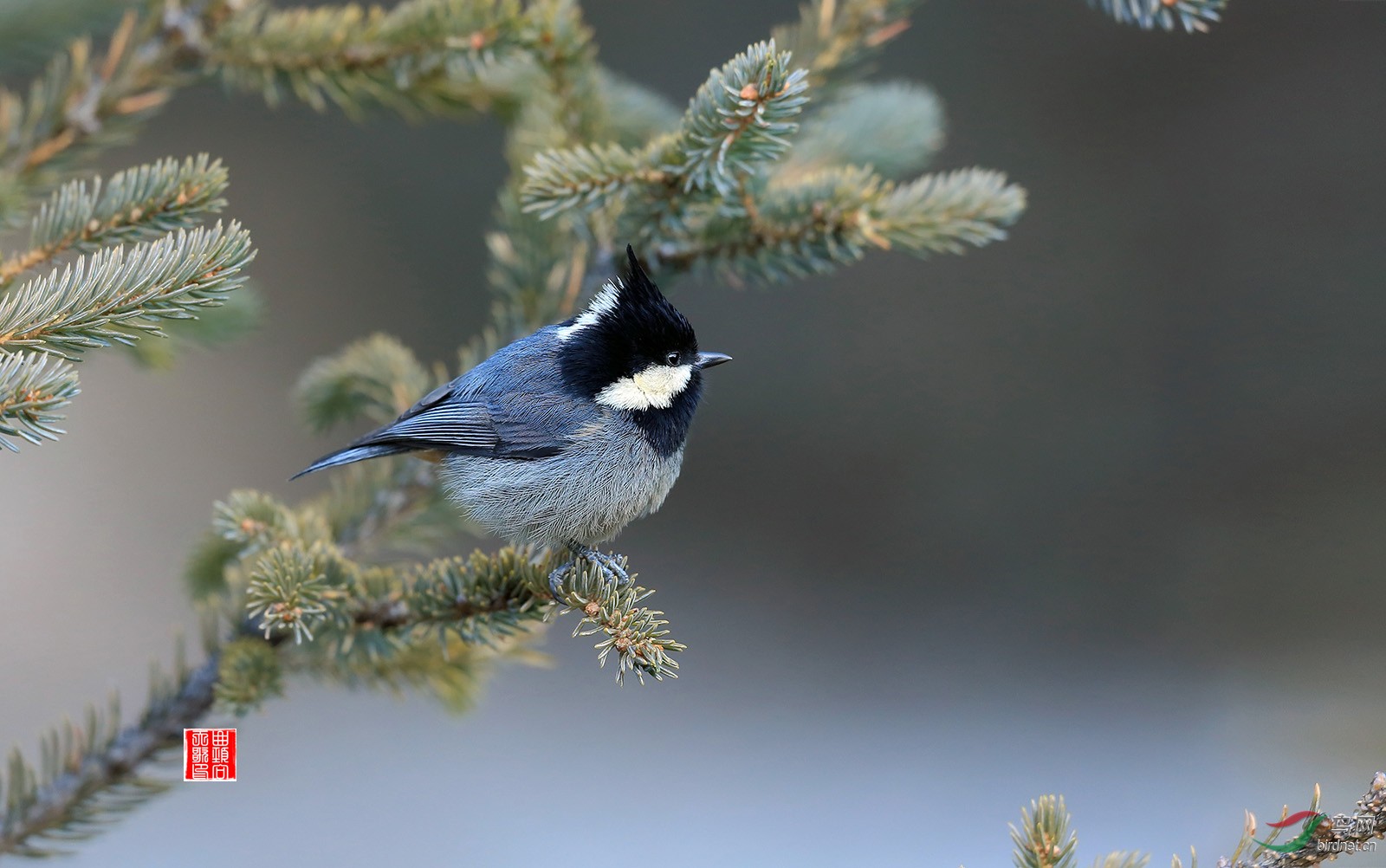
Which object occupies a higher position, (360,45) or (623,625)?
(360,45)

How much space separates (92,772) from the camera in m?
0.95

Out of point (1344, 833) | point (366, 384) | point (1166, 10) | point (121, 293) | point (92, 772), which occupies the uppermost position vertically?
point (1166, 10)

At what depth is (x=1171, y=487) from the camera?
7.96 ft

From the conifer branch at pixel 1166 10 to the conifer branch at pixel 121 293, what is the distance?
Result: 905 millimetres

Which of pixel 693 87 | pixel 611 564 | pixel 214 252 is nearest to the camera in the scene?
pixel 214 252

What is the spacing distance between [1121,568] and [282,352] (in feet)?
7.36

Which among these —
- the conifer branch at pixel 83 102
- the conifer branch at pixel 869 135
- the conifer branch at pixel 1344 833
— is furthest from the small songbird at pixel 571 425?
the conifer branch at pixel 1344 833

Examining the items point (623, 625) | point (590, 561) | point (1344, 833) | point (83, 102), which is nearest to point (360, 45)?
point (83, 102)

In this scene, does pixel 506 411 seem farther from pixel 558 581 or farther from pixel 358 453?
pixel 558 581

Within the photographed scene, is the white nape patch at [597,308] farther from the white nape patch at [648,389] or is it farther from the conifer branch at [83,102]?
A: the conifer branch at [83,102]

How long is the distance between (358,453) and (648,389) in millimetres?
370

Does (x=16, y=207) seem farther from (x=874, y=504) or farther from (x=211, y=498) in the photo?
(x=874, y=504)

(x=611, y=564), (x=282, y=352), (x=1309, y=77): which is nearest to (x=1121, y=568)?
(x=1309, y=77)

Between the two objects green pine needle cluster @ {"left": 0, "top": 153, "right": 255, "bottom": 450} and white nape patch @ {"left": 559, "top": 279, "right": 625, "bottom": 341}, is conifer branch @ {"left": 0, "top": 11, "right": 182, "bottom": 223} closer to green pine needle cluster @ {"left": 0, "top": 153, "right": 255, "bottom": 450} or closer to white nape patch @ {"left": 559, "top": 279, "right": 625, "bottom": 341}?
green pine needle cluster @ {"left": 0, "top": 153, "right": 255, "bottom": 450}
